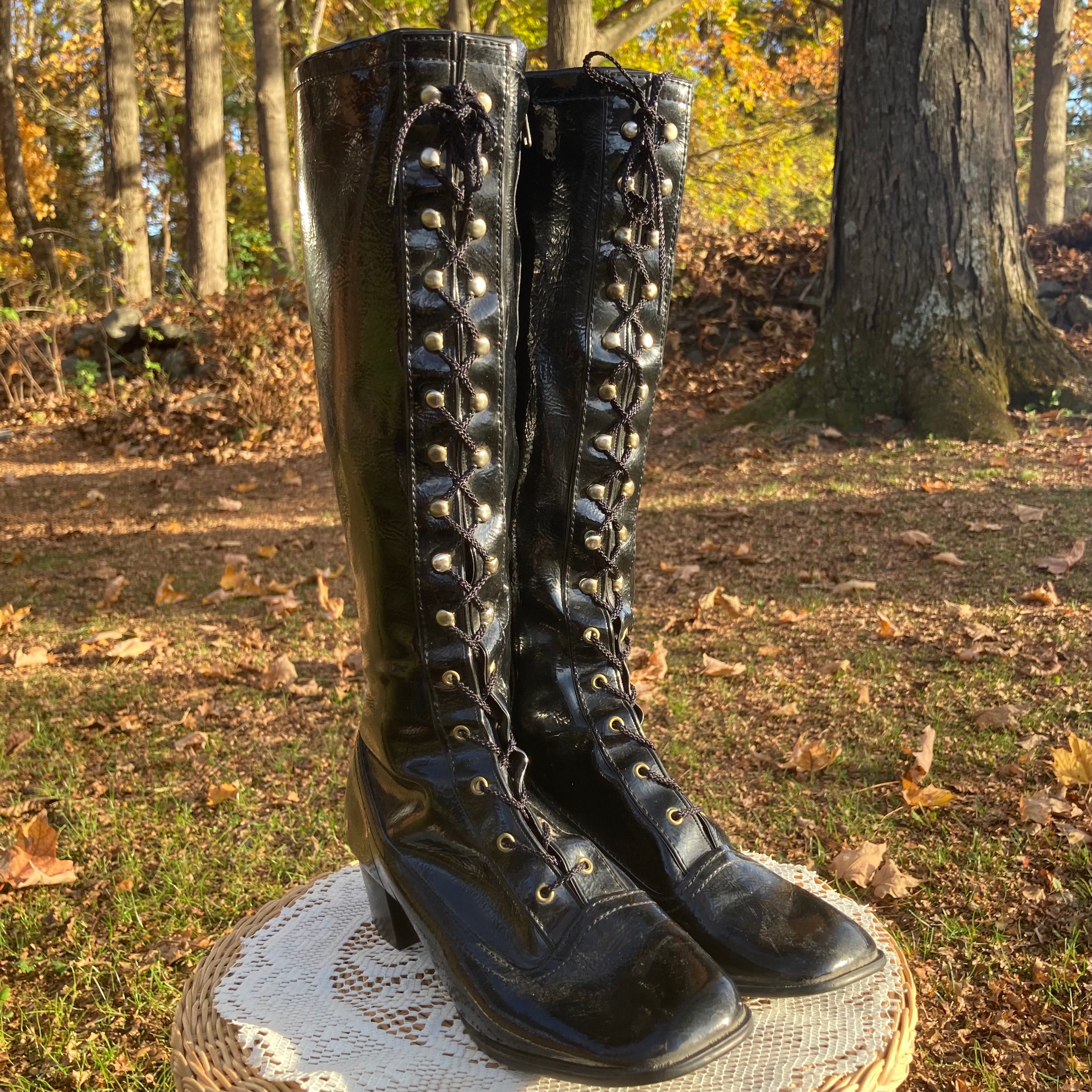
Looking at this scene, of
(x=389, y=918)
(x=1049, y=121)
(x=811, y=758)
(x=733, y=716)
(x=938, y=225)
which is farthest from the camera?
(x=1049, y=121)

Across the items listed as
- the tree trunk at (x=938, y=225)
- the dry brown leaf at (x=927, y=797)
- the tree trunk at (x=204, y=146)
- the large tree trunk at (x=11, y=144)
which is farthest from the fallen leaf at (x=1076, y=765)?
the large tree trunk at (x=11, y=144)

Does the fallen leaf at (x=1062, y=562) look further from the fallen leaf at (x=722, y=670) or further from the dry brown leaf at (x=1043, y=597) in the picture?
the fallen leaf at (x=722, y=670)

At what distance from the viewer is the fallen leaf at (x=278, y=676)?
337cm

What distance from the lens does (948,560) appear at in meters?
3.84

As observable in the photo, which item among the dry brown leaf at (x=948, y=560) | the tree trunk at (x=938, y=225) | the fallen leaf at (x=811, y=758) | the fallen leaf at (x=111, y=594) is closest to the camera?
the fallen leaf at (x=811, y=758)

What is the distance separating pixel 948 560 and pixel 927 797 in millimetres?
1752

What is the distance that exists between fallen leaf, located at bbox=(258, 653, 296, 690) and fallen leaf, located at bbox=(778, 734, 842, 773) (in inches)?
66.4

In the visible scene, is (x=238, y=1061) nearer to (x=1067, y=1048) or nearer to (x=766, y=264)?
(x=1067, y=1048)

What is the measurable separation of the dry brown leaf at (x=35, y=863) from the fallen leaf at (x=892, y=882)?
180 centimetres

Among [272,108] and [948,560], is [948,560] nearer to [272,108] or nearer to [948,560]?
[948,560]

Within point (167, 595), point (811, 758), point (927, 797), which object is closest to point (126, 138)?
point (167, 595)

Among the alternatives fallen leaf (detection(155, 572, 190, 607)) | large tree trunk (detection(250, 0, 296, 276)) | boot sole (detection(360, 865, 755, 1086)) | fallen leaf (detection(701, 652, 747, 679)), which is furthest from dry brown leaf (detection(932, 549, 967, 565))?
large tree trunk (detection(250, 0, 296, 276))

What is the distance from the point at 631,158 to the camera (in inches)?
52.3

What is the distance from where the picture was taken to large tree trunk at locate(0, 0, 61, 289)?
15.8 metres
